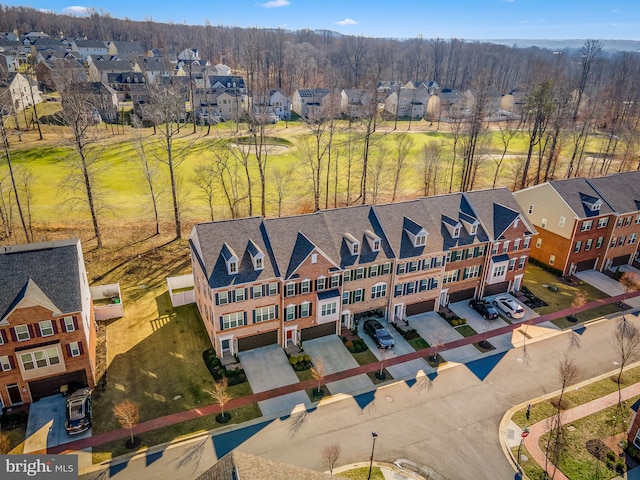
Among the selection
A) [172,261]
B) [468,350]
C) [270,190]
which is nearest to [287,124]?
[270,190]

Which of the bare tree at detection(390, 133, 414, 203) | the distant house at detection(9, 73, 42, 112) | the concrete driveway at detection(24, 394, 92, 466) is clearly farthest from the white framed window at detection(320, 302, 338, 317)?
the distant house at detection(9, 73, 42, 112)

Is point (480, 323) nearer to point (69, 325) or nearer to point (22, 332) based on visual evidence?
point (69, 325)

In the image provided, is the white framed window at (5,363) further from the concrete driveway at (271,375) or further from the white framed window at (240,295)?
the concrete driveway at (271,375)

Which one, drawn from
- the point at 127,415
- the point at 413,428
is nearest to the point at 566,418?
the point at 413,428

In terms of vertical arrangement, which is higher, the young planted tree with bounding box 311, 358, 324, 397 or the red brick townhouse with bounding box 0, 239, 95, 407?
the red brick townhouse with bounding box 0, 239, 95, 407

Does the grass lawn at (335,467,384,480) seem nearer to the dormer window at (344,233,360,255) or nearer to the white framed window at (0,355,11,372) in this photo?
the dormer window at (344,233,360,255)

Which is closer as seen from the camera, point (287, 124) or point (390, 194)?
point (390, 194)

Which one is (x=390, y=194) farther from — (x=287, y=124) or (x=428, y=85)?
(x=428, y=85)
